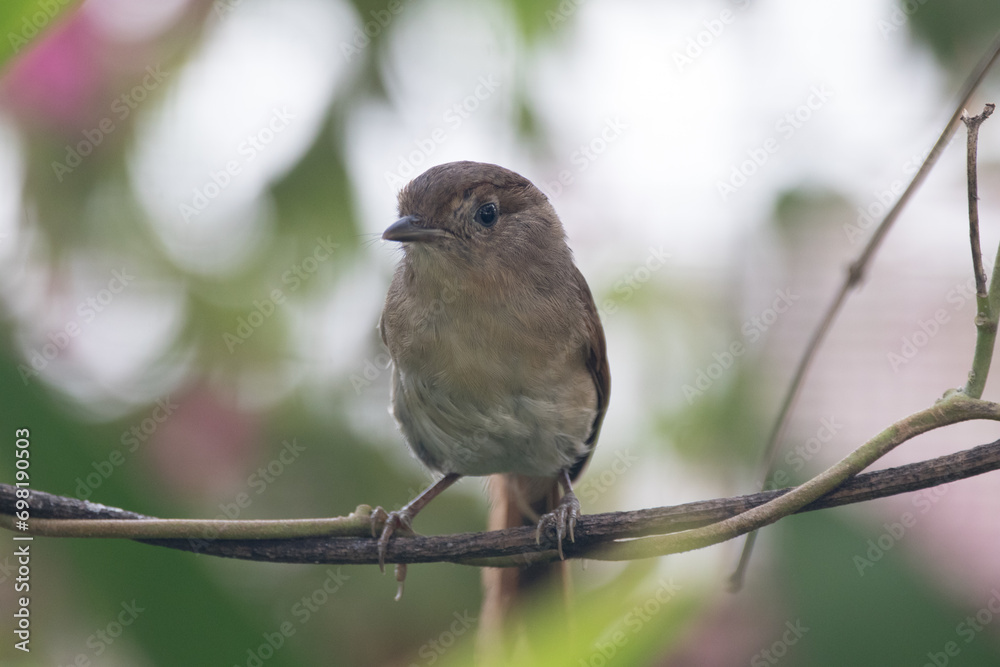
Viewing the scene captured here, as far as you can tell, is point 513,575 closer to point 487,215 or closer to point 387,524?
point 387,524

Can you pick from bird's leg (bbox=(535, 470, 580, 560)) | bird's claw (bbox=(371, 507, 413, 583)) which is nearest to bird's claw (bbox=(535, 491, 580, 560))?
bird's leg (bbox=(535, 470, 580, 560))

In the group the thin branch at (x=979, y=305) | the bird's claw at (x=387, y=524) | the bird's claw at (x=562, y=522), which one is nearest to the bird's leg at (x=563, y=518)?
the bird's claw at (x=562, y=522)

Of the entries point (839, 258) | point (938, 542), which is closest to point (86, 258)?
point (938, 542)

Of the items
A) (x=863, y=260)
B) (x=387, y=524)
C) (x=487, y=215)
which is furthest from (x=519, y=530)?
(x=487, y=215)

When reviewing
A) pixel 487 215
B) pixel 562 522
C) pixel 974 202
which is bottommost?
pixel 562 522

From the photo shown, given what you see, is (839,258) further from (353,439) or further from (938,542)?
(353,439)

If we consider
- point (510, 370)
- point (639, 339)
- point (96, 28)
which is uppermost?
point (96, 28)
